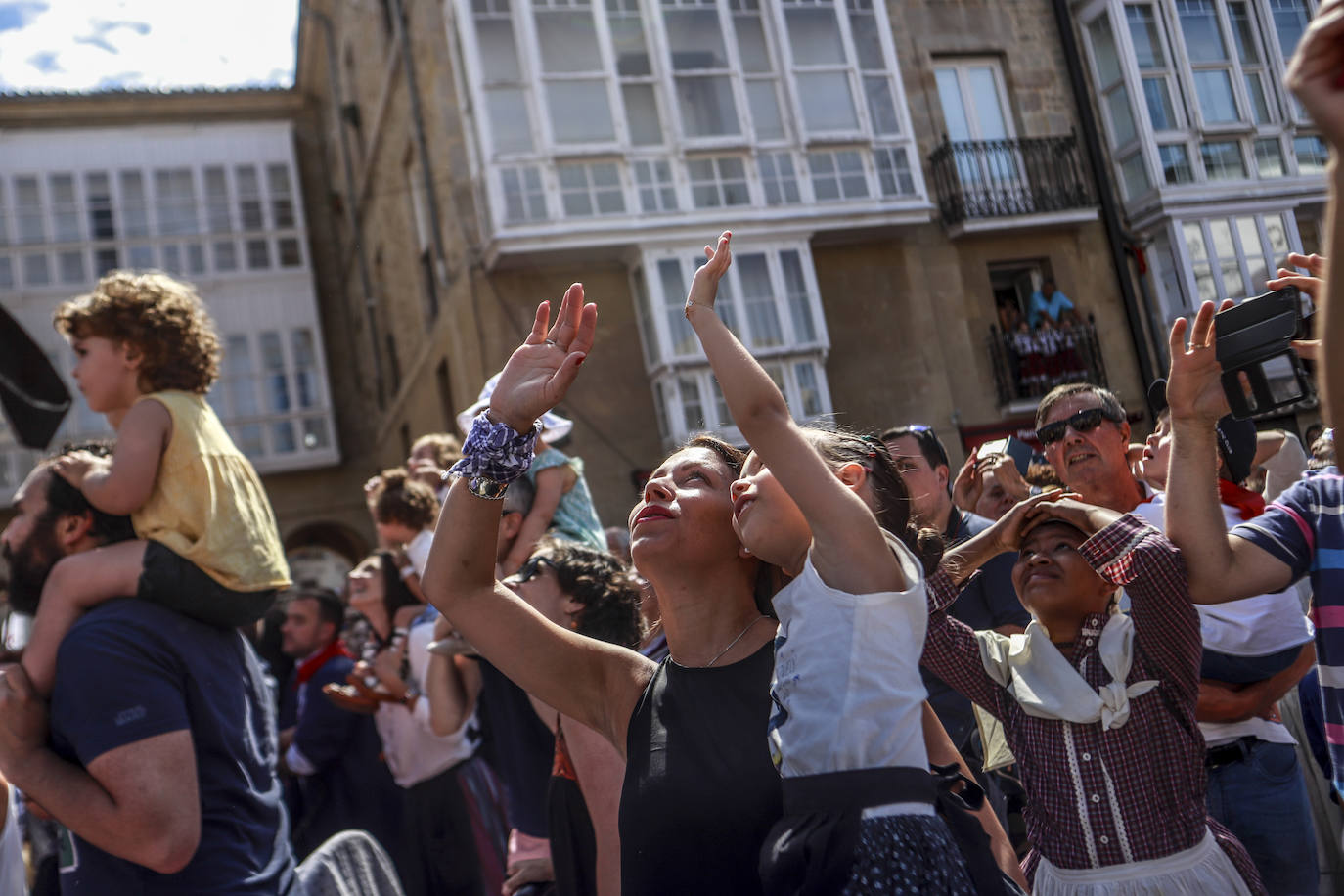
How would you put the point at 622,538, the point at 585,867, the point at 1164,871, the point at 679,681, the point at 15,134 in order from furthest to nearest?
the point at 15,134
the point at 622,538
the point at 585,867
the point at 1164,871
the point at 679,681

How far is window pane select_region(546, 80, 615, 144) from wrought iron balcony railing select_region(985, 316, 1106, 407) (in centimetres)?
611

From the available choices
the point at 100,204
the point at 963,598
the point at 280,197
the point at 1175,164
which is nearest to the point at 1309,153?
the point at 1175,164

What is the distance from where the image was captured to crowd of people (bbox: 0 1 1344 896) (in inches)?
69.7

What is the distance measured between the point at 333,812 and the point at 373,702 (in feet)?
2.97

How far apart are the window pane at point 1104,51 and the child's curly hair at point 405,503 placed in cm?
1354

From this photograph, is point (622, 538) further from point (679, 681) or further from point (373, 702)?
point (679, 681)

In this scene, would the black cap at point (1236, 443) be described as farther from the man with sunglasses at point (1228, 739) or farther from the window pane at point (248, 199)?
the window pane at point (248, 199)

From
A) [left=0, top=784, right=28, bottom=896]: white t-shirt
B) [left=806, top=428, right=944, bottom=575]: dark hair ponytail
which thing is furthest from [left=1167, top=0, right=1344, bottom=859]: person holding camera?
[left=0, top=784, right=28, bottom=896]: white t-shirt

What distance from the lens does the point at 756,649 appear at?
7.22 feet

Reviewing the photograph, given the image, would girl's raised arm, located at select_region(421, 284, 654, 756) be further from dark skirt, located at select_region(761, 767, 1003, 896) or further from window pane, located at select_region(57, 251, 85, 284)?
window pane, located at select_region(57, 251, 85, 284)

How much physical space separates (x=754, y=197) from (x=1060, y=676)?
12327 mm

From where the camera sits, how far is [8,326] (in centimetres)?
505

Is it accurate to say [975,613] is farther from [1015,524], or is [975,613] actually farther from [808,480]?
[808,480]

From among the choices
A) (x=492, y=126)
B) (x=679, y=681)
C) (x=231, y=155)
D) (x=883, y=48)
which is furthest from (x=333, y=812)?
(x=231, y=155)
